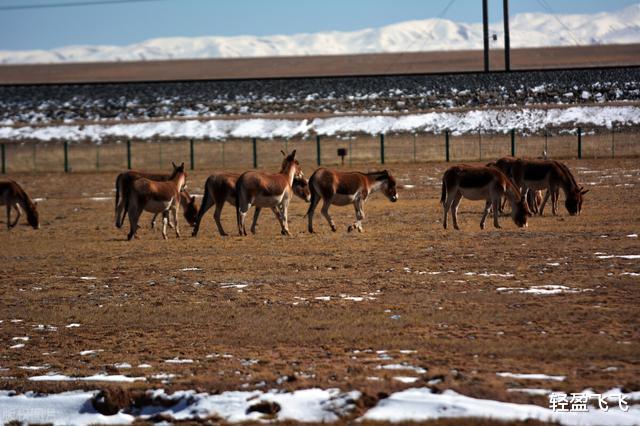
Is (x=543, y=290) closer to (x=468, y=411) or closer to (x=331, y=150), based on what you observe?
(x=468, y=411)

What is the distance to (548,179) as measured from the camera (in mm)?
28000

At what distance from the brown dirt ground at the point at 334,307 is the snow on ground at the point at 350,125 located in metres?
45.0

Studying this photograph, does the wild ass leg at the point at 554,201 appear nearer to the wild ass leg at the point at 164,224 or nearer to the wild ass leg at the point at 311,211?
the wild ass leg at the point at 311,211

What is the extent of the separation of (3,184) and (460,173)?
1341 cm

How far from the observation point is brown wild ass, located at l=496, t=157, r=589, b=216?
2773cm

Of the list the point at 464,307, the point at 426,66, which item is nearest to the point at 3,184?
the point at 464,307

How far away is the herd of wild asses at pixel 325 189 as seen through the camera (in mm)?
25109

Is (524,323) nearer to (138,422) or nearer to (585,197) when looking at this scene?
(138,422)

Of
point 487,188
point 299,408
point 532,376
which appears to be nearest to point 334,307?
point 532,376

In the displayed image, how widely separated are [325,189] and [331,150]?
37.7 metres

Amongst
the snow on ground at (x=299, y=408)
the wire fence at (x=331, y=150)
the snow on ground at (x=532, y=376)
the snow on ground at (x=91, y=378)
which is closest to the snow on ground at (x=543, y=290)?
the snow on ground at (x=532, y=376)

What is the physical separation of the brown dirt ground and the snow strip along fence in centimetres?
2788

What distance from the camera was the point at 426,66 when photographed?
138500 millimetres

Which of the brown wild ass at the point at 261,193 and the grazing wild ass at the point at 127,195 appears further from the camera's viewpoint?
the grazing wild ass at the point at 127,195
